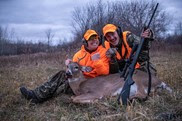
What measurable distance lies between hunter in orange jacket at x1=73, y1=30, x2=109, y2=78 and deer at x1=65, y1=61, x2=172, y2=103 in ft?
0.86

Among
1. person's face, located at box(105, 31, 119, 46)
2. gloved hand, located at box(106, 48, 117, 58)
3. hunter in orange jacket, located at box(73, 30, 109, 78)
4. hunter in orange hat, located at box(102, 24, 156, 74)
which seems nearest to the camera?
gloved hand, located at box(106, 48, 117, 58)

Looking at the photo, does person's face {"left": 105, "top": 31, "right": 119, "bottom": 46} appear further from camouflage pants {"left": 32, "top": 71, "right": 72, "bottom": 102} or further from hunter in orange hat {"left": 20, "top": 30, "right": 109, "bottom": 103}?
camouflage pants {"left": 32, "top": 71, "right": 72, "bottom": 102}

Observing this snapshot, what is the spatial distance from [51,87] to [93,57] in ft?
3.23

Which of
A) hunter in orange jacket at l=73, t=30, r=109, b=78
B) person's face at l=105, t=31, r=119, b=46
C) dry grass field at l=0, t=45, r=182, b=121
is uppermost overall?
person's face at l=105, t=31, r=119, b=46

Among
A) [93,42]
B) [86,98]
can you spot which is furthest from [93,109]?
[93,42]

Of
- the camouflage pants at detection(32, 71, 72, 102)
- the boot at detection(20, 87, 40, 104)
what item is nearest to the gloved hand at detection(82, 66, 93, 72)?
the camouflage pants at detection(32, 71, 72, 102)

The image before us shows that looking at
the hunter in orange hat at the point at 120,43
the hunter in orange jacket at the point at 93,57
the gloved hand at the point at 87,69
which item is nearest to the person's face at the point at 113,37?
the hunter in orange hat at the point at 120,43

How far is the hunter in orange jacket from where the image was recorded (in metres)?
4.79

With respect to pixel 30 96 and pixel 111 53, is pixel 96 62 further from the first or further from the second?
pixel 30 96

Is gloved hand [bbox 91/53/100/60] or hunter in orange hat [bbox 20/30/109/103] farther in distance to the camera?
gloved hand [bbox 91/53/100/60]

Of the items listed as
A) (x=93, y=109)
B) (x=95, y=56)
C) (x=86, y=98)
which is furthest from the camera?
(x=95, y=56)

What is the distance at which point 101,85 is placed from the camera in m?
4.40

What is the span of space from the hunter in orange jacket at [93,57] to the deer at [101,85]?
26 cm

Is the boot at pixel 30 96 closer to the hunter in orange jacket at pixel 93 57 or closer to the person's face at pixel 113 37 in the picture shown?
the hunter in orange jacket at pixel 93 57
